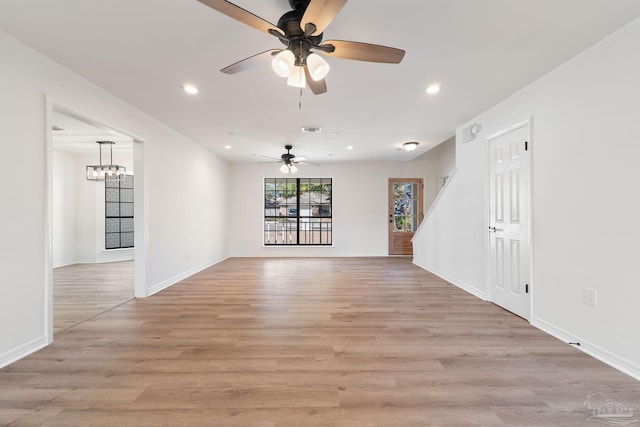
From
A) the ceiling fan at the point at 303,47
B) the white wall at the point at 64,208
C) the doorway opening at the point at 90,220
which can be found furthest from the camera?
the white wall at the point at 64,208

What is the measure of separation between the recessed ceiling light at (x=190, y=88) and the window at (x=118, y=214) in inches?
215

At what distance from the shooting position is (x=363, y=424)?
59.6 inches

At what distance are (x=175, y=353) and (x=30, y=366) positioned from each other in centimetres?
103

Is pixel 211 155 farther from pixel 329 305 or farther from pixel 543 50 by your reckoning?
pixel 543 50

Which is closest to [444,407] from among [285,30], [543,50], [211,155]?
[285,30]

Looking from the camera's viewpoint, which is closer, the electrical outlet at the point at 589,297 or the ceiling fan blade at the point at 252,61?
the ceiling fan blade at the point at 252,61

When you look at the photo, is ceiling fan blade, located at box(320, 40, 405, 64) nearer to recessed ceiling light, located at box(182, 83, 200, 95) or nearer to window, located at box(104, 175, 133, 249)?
recessed ceiling light, located at box(182, 83, 200, 95)

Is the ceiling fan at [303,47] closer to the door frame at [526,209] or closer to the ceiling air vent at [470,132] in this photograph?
the door frame at [526,209]

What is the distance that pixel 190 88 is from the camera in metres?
2.98

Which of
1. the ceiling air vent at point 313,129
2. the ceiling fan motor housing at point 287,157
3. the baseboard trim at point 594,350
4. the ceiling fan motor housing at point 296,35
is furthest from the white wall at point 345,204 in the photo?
the ceiling fan motor housing at point 296,35

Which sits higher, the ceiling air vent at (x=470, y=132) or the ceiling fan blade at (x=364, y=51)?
the ceiling air vent at (x=470, y=132)

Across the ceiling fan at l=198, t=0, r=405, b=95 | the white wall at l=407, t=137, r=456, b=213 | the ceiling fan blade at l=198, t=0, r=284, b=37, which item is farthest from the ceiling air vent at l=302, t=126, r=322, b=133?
the white wall at l=407, t=137, r=456, b=213

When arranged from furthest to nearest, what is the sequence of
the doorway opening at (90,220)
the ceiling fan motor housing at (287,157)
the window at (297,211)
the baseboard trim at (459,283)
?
the window at (297,211)
the ceiling fan motor housing at (287,157)
the doorway opening at (90,220)
the baseboard trim at (459,283)

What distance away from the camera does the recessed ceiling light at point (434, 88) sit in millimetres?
2936
